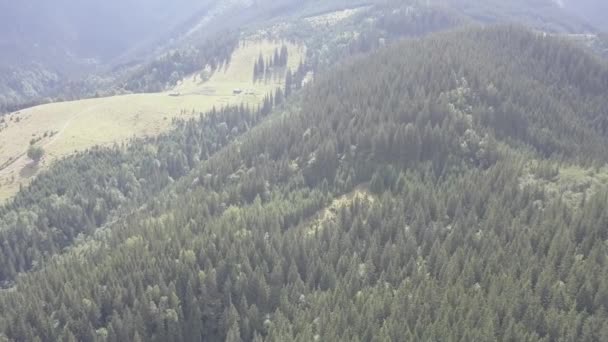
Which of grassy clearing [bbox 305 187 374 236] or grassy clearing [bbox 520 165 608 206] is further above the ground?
grassy clearing [bbox 520 165 608 206]

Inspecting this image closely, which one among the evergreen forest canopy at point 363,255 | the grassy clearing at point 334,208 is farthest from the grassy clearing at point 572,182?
the grassy clearing at point 334,208

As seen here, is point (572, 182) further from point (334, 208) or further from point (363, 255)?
point (334, 208)

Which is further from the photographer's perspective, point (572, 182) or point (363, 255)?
point (572, 182)

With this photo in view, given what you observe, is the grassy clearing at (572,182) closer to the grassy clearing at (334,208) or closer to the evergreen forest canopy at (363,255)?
the evergreen forest canopy at (363,255)

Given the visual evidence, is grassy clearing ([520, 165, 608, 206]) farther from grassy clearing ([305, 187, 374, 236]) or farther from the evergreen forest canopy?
grassy clearing ([305, 187, 374, 236])

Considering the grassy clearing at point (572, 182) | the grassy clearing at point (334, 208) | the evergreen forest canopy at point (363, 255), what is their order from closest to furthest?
1. the evergreen forest canopy at point (363, 255)
2. the grassy clearing at point (572, 182)
3. the grassy clearing at point (334, 208)

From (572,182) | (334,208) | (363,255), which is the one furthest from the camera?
(334,208)

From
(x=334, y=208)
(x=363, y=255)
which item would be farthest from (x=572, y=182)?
(x=334, y=208)

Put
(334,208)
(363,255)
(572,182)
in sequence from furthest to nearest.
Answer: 1. (334,208)
2. (572,182)
3. (363,255)

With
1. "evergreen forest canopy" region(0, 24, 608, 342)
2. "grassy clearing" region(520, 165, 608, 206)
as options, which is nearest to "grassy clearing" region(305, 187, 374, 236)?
"evergreen forest canopy" region(0, 24, 608, 342)

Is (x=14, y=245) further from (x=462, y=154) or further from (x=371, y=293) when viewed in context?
(x=462, y=154)

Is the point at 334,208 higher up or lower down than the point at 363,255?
higher up

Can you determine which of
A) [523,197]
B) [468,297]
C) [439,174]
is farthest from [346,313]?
[439,174]
